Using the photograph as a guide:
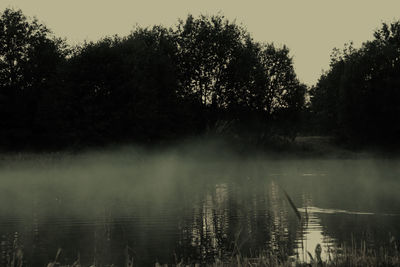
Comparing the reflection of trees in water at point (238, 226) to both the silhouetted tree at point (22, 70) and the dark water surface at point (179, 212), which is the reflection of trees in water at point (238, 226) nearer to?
the dark water surface at point (179, 212)

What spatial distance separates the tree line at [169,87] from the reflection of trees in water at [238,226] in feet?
121

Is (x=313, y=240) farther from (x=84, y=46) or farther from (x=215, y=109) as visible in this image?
(x=215, y=109)

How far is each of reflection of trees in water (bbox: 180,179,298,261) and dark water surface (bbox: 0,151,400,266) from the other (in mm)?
43

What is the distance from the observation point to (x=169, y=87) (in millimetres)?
84688

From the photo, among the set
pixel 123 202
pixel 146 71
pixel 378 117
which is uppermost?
pixel 146 71

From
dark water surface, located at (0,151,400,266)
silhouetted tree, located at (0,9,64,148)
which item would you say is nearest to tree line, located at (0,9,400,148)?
silhouetted tree, located at (0,9,64,148)

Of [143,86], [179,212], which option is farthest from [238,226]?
[143,86]

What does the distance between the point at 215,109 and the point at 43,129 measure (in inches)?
1013

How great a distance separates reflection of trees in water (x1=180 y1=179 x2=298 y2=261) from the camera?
66.3 feet

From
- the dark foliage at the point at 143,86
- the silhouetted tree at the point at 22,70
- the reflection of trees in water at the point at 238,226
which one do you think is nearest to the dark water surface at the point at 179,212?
the reflection of trees in water at the point at 238,226

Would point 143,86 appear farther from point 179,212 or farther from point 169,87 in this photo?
point 179,212

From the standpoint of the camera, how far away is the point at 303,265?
1458 cm

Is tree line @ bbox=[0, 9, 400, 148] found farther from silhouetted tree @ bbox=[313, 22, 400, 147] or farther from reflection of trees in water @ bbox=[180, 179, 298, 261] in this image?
reflection of trees in water @ bbox=[180, 179, 298, 261]

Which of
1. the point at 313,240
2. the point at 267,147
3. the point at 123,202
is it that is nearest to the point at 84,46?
the point at 267,147
